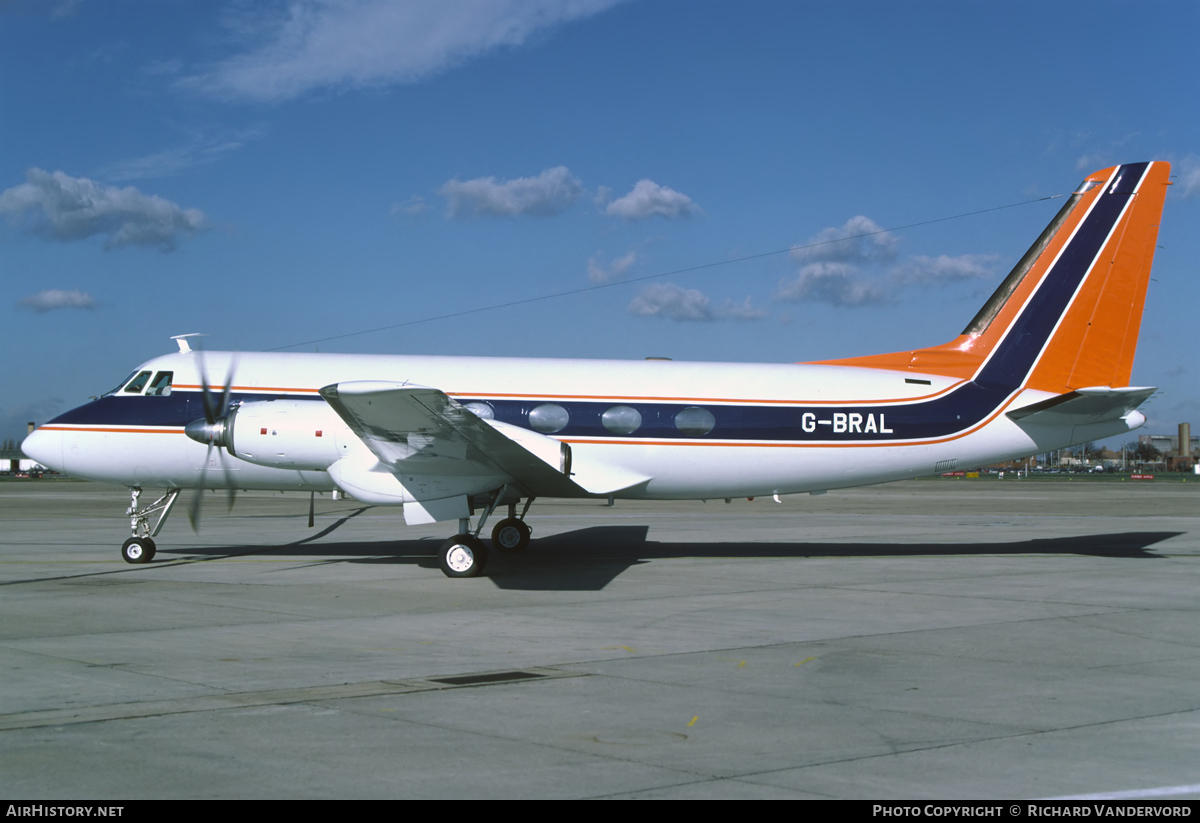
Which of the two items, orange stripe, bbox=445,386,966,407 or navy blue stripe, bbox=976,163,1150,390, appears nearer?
orange stripe, bbox=445,386,966,407

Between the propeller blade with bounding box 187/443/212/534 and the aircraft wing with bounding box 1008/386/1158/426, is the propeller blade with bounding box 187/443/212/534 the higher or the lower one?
the lower one

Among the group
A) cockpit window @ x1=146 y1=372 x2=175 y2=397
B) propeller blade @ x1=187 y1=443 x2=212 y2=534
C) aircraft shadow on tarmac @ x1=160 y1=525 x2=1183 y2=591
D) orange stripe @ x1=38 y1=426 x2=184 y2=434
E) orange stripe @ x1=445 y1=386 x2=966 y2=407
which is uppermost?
cockpit window @ x1=146 y1=372 x2=175 y2=397

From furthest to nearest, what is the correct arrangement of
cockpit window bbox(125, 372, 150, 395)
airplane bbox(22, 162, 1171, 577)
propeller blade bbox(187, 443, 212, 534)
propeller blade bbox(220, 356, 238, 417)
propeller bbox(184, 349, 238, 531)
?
cockpit window bbox(125, 372, 150, 395) → airplane bbox(22, 162, 1171, 577) → propeller blade bbox(220, 356, 238, 417) → propeller blade bbox(187, 443, 212, 534) → propeller bbox(184, 349, 238, 531)

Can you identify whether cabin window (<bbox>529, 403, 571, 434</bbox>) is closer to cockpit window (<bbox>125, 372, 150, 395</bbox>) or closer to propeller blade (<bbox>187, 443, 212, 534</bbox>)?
propeller blade (<bbox>187, 443, 212, 534</bbox>)

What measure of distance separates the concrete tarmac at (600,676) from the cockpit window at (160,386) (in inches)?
127

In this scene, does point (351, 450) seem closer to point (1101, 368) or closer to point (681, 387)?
point (681, 387)

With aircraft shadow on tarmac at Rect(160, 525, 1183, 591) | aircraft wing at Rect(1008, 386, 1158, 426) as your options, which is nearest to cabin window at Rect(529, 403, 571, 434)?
aircraft shadow on tarmac at Rect(160, 525, 1183, 591)

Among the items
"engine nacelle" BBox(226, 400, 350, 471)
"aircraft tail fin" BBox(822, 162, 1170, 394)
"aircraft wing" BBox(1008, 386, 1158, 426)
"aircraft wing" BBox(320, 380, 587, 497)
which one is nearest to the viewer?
"aircraft wing" BBox(320, 380, 587, 497)

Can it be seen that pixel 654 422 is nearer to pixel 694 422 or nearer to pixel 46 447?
pixel 694 422

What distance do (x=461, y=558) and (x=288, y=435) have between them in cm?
356

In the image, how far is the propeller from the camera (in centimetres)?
1661

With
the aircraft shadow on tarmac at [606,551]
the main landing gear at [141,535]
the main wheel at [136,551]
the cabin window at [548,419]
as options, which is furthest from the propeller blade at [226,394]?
the cabin window at [548,419]

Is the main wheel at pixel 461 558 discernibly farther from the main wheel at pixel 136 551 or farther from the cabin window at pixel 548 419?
the main wheel at pixel 136 551

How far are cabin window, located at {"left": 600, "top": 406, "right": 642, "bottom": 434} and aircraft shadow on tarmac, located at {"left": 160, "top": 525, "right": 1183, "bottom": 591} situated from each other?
2.59 meters
